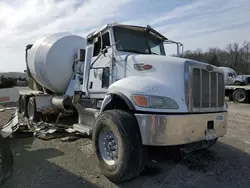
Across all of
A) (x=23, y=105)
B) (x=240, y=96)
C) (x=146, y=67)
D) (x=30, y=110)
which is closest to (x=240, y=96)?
(x=240, y=96)

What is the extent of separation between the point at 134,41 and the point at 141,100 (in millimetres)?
2120

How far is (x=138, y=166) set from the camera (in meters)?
3.52

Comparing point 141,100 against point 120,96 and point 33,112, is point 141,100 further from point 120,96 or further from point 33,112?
point 33,112

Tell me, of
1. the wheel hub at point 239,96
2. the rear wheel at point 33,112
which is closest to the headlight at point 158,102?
the rear wheel at point 33,112

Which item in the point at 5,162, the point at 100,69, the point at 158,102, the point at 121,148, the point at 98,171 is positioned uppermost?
the point at 100,69

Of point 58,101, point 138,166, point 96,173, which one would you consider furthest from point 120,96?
point 58,101

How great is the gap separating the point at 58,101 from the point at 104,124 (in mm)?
3881

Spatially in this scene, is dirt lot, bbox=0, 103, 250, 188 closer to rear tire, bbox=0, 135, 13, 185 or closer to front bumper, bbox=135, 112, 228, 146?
rear tire, bbox=0, 135, 13, 185

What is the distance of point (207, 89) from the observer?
13.0ft

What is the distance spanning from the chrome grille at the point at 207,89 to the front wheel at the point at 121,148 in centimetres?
110

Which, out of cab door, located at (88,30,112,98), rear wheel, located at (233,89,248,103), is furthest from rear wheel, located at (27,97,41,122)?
rear wheel, located at (233,89,248,103)

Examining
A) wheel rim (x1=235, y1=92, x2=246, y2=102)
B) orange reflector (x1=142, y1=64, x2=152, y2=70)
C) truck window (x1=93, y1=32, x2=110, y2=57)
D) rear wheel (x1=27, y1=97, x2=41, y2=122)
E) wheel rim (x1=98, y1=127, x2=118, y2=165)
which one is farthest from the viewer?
wheel rim (x1=235, y1=92, x2=246, y2=102)

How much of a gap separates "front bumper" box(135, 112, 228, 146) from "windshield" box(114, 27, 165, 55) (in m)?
2.05

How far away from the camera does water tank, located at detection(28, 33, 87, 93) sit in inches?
291
